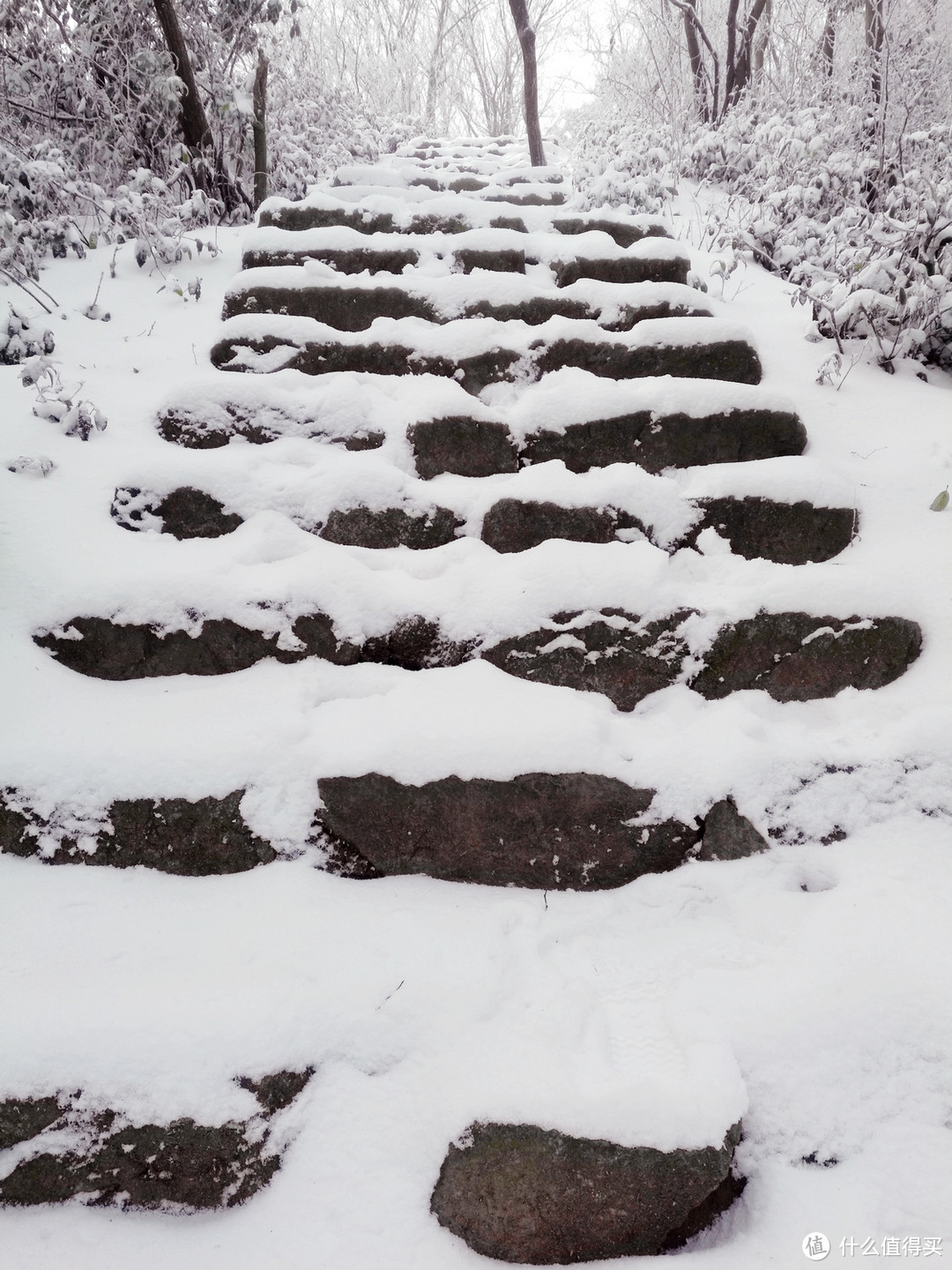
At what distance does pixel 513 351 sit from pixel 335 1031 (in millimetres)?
1980

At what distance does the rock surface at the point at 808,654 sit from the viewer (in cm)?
158

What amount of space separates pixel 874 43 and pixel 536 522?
5.56 meters

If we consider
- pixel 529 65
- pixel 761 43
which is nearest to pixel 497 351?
pixel 529 65

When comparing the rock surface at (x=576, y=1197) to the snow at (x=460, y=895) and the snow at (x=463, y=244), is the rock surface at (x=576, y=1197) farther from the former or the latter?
the snow at (x=463, y=244)

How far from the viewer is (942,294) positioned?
2.28m

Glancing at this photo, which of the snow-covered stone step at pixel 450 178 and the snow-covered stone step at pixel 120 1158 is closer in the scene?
the snow-covered stone step at pixel 120 1158

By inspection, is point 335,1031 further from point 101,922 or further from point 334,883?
point 101,922

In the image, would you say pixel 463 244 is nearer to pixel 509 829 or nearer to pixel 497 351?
pixel 497 351

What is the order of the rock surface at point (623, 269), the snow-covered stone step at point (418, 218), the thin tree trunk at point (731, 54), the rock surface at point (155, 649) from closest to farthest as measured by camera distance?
1. the rock surface at point (155, 649)
2. the rock surface at point (623, 269)
3. the snow-covered stone step at point (418, 218)
4. the thin tree trunk at point (731, 54)

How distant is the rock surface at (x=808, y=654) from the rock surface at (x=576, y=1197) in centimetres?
90

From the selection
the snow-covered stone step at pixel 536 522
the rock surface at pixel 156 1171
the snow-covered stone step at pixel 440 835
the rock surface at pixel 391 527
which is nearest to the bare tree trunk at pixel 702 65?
the snow-covered stone step at pixel 536 522

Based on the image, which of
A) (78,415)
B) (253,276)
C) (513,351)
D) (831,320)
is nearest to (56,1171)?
(78,415)

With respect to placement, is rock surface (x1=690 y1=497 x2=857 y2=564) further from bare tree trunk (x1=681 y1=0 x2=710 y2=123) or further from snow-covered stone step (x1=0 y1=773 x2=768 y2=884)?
bare tree trunk (x1=681 y1=0 x2=710 y2=123)

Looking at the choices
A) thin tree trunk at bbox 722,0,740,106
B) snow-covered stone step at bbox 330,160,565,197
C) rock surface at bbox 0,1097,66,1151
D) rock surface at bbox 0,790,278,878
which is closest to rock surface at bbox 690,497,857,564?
rock surface at bbox 0,790,278,878
